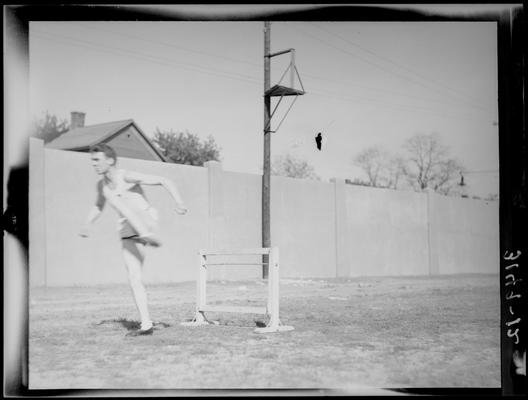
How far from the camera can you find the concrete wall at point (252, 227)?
31.0 feet

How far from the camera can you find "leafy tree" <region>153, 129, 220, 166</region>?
21094 millimetres

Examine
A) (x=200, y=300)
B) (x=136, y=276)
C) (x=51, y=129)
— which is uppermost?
(x=51, y=129)

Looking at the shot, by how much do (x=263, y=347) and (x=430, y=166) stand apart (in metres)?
10.9

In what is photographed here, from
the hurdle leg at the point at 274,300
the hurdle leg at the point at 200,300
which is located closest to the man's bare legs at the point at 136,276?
the hurdle leg at the point at 200,300

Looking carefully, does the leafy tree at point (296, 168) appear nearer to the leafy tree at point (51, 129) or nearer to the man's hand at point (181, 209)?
the leafy tree at point (51, 129)

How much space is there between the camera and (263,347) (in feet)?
17.7

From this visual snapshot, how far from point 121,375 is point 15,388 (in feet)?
2.30

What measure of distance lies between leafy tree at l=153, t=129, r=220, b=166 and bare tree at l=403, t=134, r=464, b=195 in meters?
6.12

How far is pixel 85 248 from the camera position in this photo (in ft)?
31.4

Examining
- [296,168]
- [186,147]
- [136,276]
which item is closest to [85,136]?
[136,276]

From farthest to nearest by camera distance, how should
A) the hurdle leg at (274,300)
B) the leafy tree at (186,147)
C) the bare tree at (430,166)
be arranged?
the leafy tree at (186,147)
the bare tree at (430,166)
the hurdle leg at (274,300)

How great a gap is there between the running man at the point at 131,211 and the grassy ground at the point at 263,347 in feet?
1.30

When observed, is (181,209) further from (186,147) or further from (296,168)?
(186,147)

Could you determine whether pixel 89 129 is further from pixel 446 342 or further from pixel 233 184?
pixel 446 342
